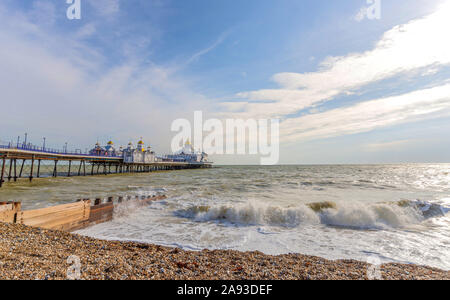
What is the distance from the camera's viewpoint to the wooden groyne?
20.7 feet

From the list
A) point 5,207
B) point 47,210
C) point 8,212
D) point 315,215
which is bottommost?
point 315,215

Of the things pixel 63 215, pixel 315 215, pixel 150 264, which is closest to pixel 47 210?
pixel 63 215

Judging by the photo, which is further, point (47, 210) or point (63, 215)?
point (63, 215)

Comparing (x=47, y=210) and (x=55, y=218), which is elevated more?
(x=47, y=210)

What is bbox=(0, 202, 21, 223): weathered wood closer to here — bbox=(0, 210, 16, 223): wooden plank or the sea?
bbox=(0, 210, 16, 223): wooden plank

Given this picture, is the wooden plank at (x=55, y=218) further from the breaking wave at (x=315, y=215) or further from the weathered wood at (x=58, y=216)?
the breaking wave at (x=315, y=215)

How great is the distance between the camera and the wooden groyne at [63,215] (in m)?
6.32

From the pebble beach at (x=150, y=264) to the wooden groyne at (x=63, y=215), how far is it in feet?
3.14

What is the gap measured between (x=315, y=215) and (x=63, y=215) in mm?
11293

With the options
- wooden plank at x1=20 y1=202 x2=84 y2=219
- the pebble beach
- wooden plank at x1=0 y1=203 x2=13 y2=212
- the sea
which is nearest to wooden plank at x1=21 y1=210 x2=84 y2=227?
wooden plank at x1=20 y1=202 x2=84 y2=219

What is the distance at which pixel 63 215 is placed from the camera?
7.59 m

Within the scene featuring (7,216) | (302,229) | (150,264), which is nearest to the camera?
(150,264)

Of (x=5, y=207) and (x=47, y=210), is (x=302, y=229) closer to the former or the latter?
(x=47, y=210)

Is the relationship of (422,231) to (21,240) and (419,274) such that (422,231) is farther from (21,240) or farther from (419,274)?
(21,240)
